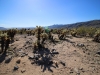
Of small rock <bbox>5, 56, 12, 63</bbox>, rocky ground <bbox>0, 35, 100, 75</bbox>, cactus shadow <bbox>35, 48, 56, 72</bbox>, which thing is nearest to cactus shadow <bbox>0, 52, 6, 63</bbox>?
rocky ground <bbox>0, 35, 100, 75</bbox>

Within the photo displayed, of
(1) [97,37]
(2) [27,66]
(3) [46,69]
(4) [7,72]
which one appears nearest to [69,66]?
Result: (3) [46,69]

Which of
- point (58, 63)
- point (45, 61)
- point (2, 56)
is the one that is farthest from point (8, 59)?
point (58, 63)

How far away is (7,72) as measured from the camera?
8156mm

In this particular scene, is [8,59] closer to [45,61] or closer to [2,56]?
[2,56]

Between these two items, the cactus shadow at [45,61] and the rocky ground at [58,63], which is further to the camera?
the cactus shadow at [45,61]

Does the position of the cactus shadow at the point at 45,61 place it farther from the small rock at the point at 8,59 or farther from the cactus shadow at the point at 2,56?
the cactus shadow at the point at 2,56

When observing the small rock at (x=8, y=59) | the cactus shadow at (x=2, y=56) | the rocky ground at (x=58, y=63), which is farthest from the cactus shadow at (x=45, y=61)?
the cactus shadow at (x=2, y=56)

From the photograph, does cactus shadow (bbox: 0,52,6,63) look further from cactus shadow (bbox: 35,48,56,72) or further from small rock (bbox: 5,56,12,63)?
cactus shadow (bbox: 35,48,56,72)

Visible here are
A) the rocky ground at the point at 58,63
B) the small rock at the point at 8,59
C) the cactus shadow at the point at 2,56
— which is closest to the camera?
the rocky ground at the point at 58,63

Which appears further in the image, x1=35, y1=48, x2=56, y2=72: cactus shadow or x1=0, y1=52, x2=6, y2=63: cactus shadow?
x1=0, y1=52, x2=6, y2=63: cactus shadow

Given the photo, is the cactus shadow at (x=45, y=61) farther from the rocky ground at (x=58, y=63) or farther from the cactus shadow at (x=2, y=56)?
the cactus shadow at (x=2, y=56)

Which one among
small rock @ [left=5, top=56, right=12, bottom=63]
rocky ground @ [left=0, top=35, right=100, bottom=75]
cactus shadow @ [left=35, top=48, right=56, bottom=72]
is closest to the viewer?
rocky ground @ [left=0, top=35, right=100, bottom=75]

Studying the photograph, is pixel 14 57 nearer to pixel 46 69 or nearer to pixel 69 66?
pixel 46 69

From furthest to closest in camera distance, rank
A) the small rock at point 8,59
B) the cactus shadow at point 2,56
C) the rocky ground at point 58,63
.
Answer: the cactus shadow at point 2,56
the small rock at point 8,59
the rocky ground at point 58,63
